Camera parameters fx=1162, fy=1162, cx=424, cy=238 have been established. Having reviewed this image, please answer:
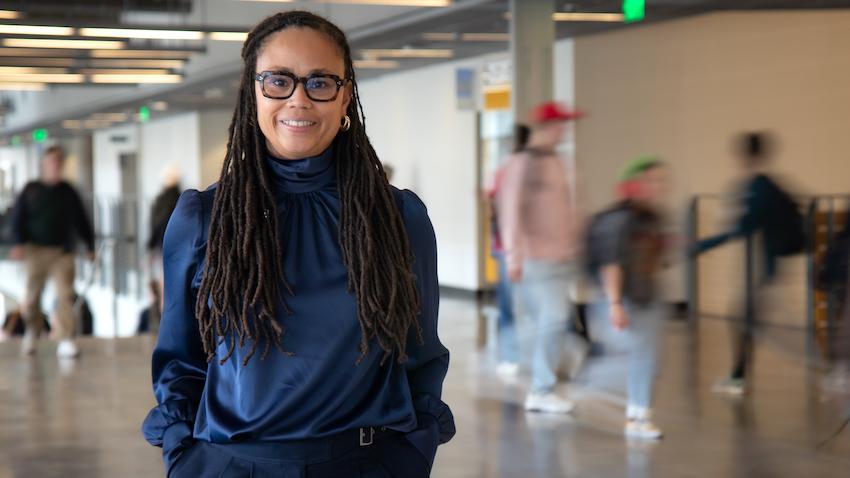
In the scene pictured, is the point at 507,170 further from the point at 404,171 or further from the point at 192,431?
the point at 404,171

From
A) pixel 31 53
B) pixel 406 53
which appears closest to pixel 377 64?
pixel 406 53

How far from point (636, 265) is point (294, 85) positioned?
4.83 meters

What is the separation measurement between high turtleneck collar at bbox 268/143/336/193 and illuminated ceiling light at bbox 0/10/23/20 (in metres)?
9.53

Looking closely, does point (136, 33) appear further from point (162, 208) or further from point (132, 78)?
point (132, 78)

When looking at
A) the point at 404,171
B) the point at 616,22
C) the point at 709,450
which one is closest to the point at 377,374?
the point at 709,450

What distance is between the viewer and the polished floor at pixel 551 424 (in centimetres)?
605

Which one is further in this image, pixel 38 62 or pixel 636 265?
pixel 38 62

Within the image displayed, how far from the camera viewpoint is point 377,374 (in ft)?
6.48

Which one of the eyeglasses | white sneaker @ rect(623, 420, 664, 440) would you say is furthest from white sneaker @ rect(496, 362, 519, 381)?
the eyeglasses

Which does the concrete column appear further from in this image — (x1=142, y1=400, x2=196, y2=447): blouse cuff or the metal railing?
(x1=142, y1=400, x2=196, y2=447): blouse cuff

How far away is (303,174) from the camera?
6.52ft

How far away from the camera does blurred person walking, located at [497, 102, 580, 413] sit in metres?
7.26

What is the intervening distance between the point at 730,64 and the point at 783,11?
79 cm

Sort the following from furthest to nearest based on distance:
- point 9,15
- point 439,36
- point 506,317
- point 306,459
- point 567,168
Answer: point 439,36, point 9,15, point 567,168, point 506,317, point 306,459
